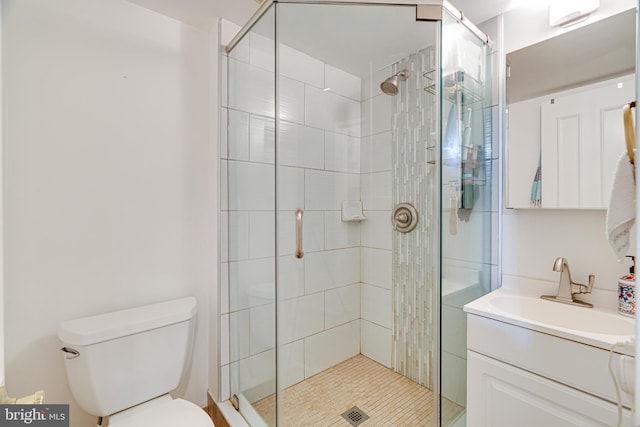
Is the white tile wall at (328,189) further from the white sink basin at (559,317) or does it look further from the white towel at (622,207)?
the white towel at (622,207)

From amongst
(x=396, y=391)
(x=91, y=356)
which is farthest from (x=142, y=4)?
(x=396, y=391)

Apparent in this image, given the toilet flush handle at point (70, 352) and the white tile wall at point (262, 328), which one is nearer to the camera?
the toilet flush handle at point (70, 352)

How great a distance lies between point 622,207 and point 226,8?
180 centimetres

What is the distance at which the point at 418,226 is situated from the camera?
1720mm

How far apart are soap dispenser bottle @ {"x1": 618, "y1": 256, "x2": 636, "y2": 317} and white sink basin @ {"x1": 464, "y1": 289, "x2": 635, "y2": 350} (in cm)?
3

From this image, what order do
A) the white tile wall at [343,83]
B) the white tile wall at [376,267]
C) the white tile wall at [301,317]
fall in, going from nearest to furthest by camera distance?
the white tile wall at [301,317] → the white tile wall at [343,83] → the white tile wall at [376,267]

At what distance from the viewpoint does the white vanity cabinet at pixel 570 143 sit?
3.93 ft

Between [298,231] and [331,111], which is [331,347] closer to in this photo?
[298,231]

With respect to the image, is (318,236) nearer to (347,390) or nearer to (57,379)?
(347,390)

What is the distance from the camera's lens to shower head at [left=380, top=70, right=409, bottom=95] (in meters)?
1.77

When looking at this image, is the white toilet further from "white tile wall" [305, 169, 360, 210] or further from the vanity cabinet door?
the vanity cabinet door

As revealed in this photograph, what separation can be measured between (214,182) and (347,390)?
5.00 ft

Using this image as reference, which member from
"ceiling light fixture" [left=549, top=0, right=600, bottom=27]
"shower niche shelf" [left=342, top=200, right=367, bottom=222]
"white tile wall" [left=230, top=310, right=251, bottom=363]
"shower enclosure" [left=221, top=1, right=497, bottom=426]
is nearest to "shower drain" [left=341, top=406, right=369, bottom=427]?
"shower enclosure" [left=221, top=1, right=497, bottom=426]

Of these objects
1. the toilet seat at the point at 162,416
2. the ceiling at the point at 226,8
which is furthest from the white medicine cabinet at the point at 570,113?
the toilet seat at the point at 162,416
